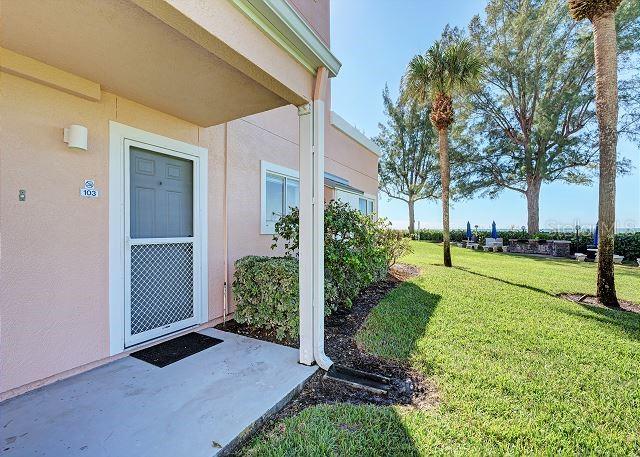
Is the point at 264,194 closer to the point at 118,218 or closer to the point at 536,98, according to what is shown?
the point at 118,218

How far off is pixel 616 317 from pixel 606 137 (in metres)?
3.75

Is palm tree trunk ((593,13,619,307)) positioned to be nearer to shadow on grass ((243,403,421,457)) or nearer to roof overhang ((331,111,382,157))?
roof overhang ((331,111,382,157))

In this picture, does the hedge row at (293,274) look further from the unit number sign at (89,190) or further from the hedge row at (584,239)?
the hedge row at (584,239)

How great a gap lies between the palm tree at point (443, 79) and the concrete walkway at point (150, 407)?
10.5 meters

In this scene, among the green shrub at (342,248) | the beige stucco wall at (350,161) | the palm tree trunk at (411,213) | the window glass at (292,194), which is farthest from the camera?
the palm tree trunk at (411,213)

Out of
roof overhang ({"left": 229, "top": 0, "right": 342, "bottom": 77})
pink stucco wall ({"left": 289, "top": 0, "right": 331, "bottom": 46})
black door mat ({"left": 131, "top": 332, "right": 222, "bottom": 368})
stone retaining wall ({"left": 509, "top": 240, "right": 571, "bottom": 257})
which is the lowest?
black door mat ({"left": 131, "top": 332, "right": 222, "bottom": 368})

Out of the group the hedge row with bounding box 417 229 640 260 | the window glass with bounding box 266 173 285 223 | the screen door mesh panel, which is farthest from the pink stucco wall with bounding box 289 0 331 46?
the hedge row with bounding box 417 229 640 260

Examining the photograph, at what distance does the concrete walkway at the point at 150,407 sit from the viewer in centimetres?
225

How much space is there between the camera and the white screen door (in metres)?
3.92

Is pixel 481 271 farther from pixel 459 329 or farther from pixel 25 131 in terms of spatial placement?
pixel 25 131

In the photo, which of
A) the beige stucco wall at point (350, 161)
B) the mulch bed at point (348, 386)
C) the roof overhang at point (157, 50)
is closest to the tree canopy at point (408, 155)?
the beige stucco wall at point (350, 161)

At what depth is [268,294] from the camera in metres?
4.53

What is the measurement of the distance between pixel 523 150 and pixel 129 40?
25694 millimetres

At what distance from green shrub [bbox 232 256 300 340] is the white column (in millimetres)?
675
